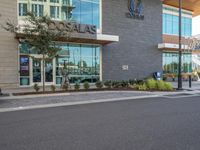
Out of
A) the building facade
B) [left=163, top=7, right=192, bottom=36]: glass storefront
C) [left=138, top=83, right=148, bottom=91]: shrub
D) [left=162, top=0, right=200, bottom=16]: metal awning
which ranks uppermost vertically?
[left=162, top=0, right=200, bottom=16]: metal awning

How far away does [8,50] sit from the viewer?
2153cm

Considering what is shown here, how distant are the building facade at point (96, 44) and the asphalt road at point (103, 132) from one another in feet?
37.2

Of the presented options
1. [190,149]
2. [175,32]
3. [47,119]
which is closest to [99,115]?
[47,119]

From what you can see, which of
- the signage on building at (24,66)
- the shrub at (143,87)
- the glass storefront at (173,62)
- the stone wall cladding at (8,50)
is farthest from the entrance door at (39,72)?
the glass storefront at (173,62)

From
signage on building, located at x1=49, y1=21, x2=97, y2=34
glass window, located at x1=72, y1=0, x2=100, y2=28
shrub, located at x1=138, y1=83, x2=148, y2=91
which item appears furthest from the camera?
glass window, located at x1=72, y1=0, x2=100, y2=28

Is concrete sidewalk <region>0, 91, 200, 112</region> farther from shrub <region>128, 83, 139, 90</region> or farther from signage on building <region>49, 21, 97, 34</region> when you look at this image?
signage on building <region>49, 21, 97, 34</region>

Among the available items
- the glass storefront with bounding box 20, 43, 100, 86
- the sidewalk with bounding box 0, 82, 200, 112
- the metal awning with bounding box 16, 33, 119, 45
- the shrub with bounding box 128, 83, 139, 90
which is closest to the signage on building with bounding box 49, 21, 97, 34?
the metal awning with bounding box 16, 33, 119, 45

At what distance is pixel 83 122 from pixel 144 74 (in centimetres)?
2263

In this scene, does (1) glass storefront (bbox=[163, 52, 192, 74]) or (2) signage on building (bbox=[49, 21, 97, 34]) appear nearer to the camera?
(2) signage on building (bbox=[49, 21, 97, 34])

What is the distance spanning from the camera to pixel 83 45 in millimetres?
26125

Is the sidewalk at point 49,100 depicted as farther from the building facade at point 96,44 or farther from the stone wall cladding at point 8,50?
the stone wall cladding at point 8,50

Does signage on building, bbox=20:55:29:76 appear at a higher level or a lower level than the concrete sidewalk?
higher

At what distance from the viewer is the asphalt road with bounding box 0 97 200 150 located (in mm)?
6039

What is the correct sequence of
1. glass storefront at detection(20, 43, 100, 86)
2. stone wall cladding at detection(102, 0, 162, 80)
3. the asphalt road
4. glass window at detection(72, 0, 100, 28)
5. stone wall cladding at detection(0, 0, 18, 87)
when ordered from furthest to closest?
stone wall cladding at detection(102, 0, 162, 80)
glass window at detection(72, 0, 100, 28)
glass storefront at detection(20, 43, 100, 86)
stone wall cladding at detection(0, 0, 18, 87)
the asphalt road
